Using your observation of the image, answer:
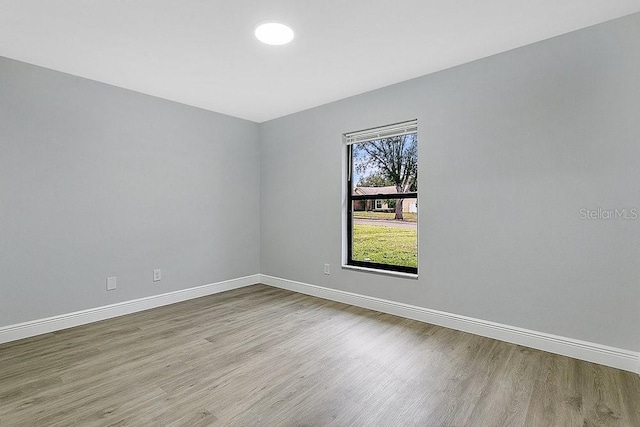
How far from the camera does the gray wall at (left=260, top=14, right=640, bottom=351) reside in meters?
2.15

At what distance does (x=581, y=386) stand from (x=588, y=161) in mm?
1518

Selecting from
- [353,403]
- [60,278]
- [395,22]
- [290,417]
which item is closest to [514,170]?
[395,22]

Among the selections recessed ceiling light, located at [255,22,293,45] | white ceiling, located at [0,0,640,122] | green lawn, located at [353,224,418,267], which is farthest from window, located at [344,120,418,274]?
recessed ceiling light, located at [255,22,293,45]

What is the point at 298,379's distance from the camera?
2.03 metres

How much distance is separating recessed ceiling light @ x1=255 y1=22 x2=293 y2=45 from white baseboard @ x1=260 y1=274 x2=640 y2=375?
2.65 metres

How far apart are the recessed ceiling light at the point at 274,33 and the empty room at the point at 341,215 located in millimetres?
22

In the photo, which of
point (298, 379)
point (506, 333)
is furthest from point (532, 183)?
point (298, 379)

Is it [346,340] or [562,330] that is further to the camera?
[346,340]

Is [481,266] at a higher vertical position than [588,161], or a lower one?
lower

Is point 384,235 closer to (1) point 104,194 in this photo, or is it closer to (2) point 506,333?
(2) point 506,333

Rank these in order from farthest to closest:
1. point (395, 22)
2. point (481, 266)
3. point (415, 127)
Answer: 1. point (415, 127)
2. point (481, 266)
3. point (395, 22)

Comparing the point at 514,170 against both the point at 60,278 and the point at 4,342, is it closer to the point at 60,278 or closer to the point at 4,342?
the point at 60,278

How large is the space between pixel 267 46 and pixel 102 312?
3013mm

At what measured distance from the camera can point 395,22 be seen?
7.11ft
